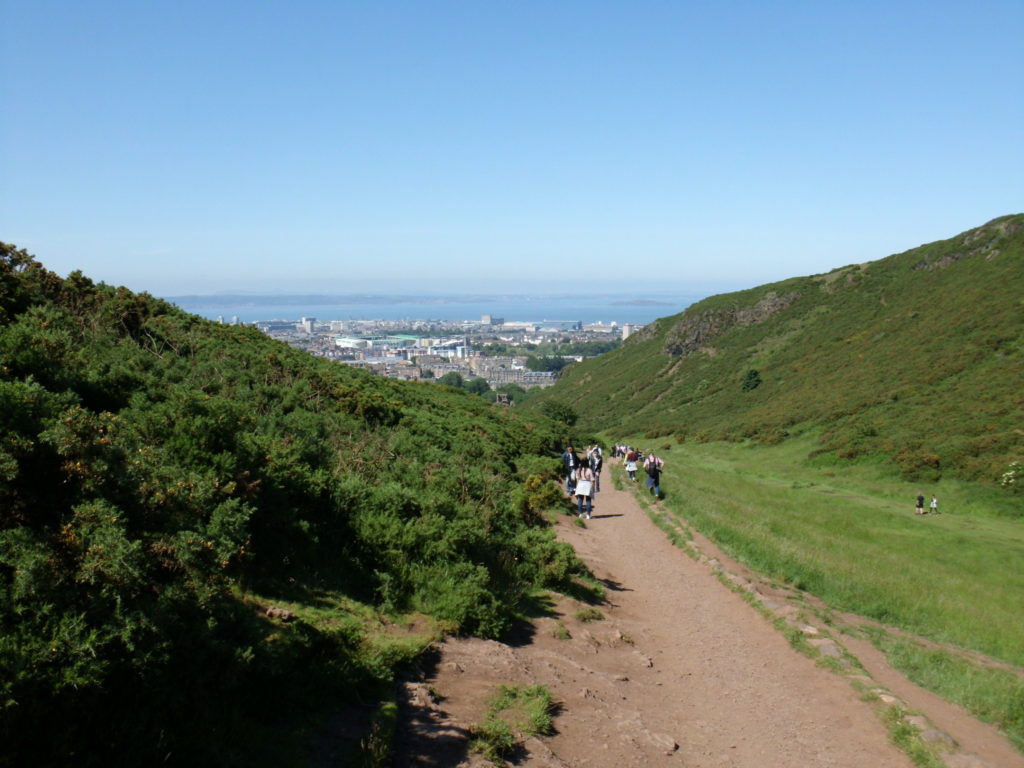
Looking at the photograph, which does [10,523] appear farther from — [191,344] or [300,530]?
[191,344]

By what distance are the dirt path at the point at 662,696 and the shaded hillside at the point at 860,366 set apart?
2372 centimetres

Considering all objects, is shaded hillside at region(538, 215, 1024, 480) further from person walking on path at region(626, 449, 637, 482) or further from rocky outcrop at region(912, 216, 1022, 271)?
person walking on path at region(626, 449, 637, 482)

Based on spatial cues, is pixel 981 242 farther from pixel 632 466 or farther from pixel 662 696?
pixel 662 696

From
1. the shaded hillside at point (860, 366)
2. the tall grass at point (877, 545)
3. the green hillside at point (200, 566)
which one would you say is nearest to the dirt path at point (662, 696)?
the green hillside at point (200, 566)

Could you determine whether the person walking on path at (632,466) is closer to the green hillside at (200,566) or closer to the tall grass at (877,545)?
the tall grass at (877,545)

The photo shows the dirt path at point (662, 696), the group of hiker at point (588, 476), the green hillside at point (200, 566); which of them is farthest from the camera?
the group of hiker at point (588, 476)

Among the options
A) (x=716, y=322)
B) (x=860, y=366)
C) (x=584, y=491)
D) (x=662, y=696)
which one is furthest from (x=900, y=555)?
(x=716, y=322)

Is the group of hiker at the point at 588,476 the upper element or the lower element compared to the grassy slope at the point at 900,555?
upper

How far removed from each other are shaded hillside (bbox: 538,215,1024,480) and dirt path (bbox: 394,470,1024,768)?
23721mm

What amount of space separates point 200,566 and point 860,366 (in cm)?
5282

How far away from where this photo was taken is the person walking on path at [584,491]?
15812mm

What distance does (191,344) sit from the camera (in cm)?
1480

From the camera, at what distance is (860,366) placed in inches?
1964

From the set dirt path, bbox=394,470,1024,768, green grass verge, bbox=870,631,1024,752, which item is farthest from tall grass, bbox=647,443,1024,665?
dirt path, bbox=394,470,1024,768
